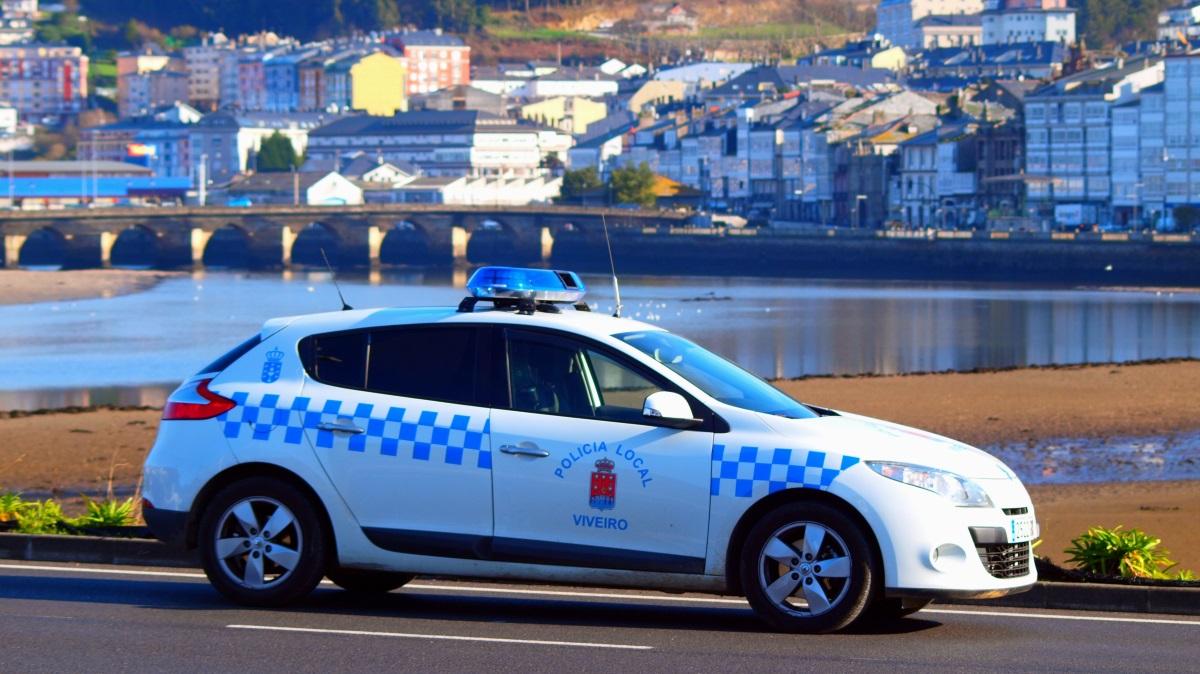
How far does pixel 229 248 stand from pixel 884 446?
10829cm

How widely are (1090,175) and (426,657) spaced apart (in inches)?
3410

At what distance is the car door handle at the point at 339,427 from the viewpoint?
760 cm

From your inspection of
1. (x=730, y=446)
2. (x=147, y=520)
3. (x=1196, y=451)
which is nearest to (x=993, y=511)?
(x=730, y=446)

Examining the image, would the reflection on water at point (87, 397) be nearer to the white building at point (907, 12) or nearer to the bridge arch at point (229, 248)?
the bridge arch at point (229, 248)

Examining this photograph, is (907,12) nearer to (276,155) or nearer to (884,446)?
(276,155)

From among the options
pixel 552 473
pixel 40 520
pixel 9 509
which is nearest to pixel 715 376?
pixel 552 473

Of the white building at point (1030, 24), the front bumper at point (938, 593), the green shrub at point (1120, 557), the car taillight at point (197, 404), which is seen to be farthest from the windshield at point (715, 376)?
the white building at point (1030, 24)

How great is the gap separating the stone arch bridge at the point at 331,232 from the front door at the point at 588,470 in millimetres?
90889

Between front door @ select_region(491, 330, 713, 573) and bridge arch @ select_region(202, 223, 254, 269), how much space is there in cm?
9858

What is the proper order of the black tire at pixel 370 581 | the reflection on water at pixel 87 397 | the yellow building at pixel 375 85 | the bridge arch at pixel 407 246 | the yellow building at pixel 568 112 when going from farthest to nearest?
the yellow building at pixel 375 85, the yellow building at pixel 568 112, the bridge arch at pixel 407 246, the reflection on water at pixel 87 397, the black tire at pixel 370 581

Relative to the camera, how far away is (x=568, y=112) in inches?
6329

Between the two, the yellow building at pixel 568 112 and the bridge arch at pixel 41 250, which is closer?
the bridge arch at pixel 41 250

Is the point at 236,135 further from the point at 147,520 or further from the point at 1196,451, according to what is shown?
the point at 147,520

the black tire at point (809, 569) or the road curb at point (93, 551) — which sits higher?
the black tire at point (809, 569)
